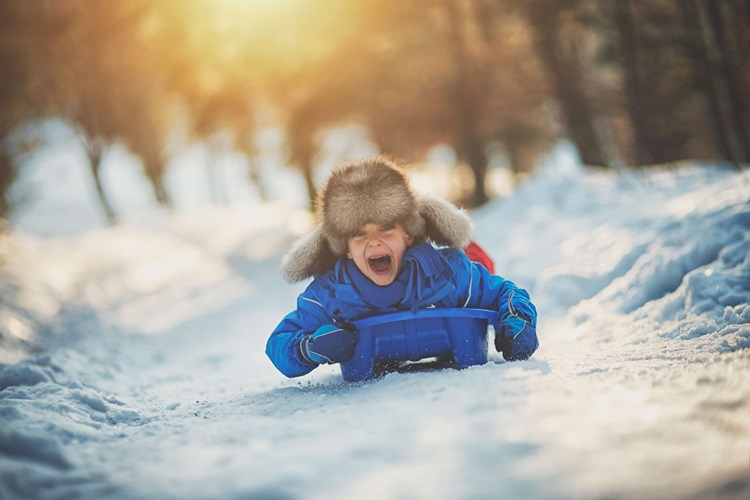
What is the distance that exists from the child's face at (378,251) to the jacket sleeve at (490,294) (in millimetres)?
370

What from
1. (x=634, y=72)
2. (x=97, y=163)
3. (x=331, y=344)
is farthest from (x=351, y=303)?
(x=97, y=163)

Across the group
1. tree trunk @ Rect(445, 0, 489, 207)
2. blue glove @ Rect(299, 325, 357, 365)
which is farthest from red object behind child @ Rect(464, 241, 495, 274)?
tree trunk @ Rect(445, 0, 489, 207)

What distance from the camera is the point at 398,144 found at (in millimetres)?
18688

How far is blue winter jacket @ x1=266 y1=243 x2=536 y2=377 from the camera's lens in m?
3.11

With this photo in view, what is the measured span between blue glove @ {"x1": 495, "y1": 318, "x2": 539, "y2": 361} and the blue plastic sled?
124 mm

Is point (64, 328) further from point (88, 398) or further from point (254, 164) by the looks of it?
point (254, 164)

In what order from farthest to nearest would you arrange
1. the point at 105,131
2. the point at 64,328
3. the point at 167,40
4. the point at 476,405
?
the point at 167,40 → the point at 105,131 → the point at 64,328 → the point at 476,405

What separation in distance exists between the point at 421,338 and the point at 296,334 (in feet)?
2.28

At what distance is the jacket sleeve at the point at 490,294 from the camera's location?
3180 millimetres

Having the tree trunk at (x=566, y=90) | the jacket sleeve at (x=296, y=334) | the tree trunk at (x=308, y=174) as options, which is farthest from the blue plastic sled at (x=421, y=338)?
the tree trunk at (x=308, y=174)

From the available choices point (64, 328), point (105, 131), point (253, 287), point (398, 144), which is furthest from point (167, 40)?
point (64, 328)

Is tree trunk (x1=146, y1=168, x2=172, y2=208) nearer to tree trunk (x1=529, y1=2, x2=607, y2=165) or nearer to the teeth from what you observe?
tree trunk (x1=529, y1=2, x2=607, y2=165)

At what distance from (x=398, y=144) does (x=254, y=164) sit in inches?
449

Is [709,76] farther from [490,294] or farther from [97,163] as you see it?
[97,163]
